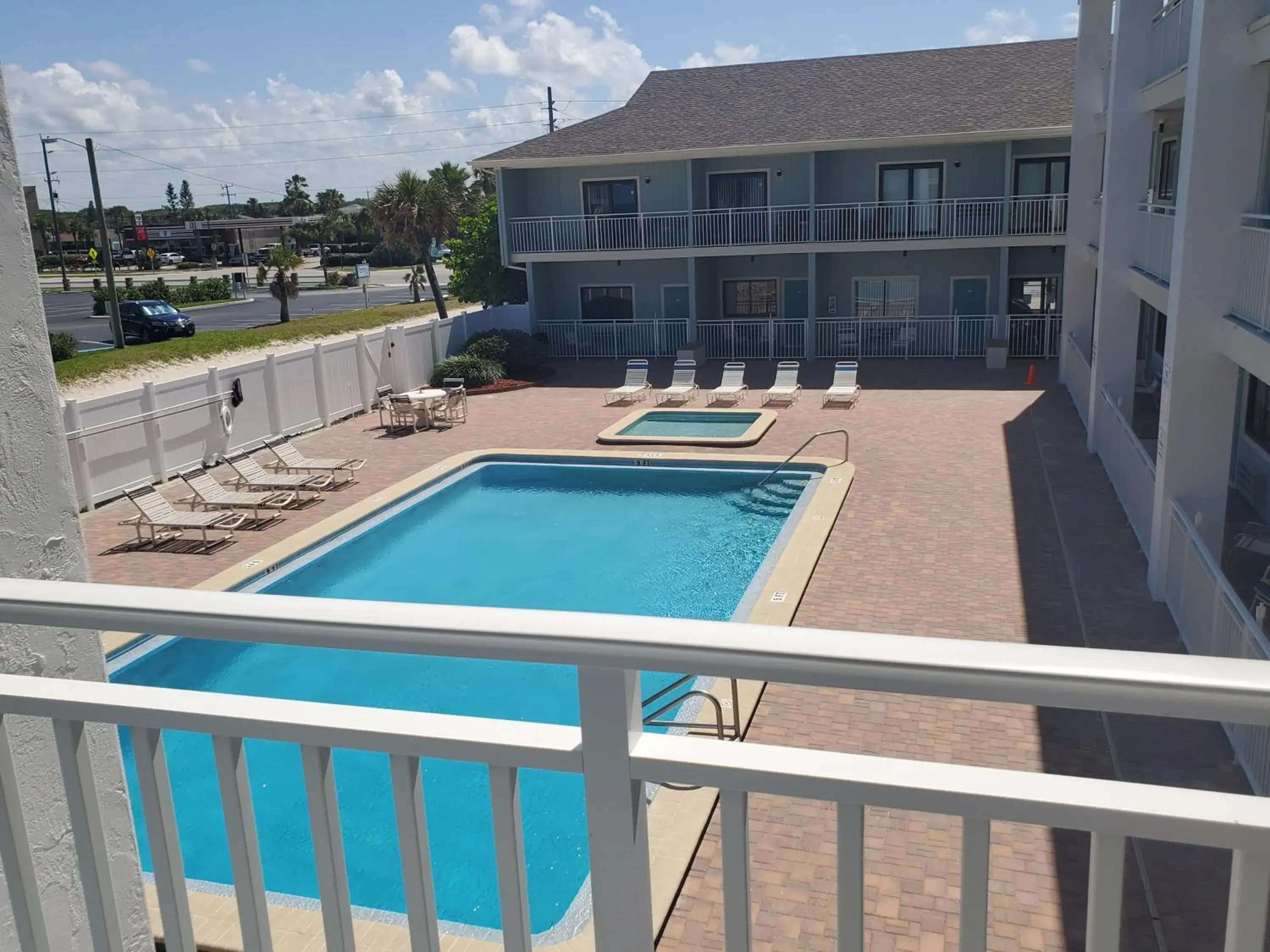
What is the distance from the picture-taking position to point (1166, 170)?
2078 centimetres

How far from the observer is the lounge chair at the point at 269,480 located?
17.1 meters

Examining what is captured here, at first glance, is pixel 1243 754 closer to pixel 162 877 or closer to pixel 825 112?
pixel 162 877

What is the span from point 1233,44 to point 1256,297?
93.6 inches

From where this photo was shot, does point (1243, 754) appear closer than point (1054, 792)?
No

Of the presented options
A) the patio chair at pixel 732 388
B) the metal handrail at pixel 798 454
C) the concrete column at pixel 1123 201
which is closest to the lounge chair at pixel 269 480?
the metal handrail at pixel 798 454

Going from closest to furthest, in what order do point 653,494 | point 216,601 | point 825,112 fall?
point 216,601
point 653,494
point 825,112

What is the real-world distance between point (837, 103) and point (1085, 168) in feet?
31.8

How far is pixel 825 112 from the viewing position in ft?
99.7

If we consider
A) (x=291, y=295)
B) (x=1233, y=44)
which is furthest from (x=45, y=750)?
(x=291, y=295)

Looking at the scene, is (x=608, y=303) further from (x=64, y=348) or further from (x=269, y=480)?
(x=64, y=348)

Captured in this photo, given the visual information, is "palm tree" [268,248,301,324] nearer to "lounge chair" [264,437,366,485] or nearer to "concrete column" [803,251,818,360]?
"concrete column" [803,251,818,360]

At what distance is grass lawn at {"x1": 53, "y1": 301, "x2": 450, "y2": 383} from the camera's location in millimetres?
31906

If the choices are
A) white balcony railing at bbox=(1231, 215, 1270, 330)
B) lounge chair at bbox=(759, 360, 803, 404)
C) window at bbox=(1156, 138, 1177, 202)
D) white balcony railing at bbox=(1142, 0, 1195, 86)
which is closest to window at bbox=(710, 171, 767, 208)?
lounge chair at bbox=(759, 360, 803, 404)

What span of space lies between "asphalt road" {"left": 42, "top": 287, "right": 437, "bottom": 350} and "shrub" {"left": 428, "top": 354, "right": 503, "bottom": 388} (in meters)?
20.2
